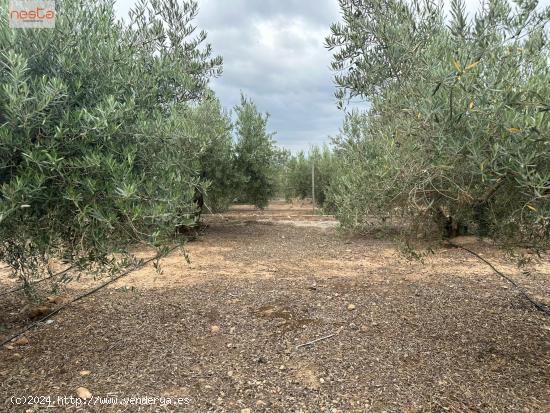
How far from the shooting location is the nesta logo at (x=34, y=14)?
9.22 ft

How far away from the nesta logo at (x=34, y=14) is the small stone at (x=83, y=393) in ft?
9.91

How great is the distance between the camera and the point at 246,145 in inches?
526

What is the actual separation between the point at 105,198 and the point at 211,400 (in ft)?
6.27

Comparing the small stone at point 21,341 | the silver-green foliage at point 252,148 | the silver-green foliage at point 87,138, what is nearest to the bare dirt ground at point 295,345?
the small stone at point 21,341

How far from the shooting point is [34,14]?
2.95 meters

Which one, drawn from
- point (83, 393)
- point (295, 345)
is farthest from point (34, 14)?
point (295, 345)

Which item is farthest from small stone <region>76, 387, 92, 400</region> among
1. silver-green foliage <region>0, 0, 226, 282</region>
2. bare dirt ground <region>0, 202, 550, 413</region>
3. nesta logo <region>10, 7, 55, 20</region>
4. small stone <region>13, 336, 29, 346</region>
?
nesta logo <region>10, 7, 55, 20</region>

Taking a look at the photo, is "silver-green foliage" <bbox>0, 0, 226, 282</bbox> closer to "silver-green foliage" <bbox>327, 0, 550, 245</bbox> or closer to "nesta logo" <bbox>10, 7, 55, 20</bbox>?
"nesta logo" <bbox>10, 7, 55, 20</bbox>

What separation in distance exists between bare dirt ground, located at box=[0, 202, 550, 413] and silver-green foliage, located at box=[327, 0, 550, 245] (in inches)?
53.8

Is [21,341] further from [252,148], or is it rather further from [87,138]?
[252,148]

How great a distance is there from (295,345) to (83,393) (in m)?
2.14

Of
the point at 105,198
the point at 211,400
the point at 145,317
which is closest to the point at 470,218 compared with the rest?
the point at 211,400

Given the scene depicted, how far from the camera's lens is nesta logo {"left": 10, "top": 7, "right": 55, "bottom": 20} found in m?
2.81

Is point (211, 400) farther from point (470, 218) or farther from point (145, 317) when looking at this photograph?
point (470, 218)
